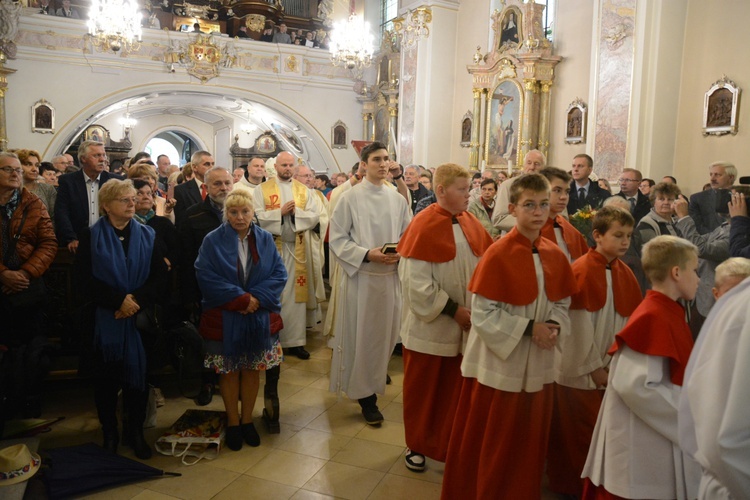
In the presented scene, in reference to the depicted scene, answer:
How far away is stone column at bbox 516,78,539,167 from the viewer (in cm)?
1154

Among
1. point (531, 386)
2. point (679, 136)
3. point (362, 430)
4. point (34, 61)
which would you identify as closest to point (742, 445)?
point (531, 386)

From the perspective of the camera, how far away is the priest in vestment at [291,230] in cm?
562

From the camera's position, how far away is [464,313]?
3129 millimetres

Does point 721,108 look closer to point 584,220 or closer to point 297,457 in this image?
point 584,220

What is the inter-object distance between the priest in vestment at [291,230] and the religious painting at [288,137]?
13.3 meters

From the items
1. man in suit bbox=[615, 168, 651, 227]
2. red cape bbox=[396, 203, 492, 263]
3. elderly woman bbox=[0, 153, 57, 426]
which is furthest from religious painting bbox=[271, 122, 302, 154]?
red cape bbox=[396, 203, 492, 263]

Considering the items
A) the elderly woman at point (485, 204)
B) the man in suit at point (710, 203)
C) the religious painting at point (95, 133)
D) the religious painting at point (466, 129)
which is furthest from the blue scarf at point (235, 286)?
the religious painting at point (95, 133)

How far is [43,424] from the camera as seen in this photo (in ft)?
12.0

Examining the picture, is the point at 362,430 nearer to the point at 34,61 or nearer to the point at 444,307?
the point at 444,307

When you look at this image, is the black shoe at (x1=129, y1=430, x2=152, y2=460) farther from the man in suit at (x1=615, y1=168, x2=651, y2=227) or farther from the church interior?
the man in suit at (x1=615, y1=168, x2=651, y2=227)

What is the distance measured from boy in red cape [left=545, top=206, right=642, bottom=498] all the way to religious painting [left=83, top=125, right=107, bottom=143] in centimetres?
1703

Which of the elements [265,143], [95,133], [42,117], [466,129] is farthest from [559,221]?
[265,143]

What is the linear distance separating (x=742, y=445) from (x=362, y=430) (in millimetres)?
3083

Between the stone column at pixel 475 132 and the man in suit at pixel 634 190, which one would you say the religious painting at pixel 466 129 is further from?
the man in suit at pixel 634 190
